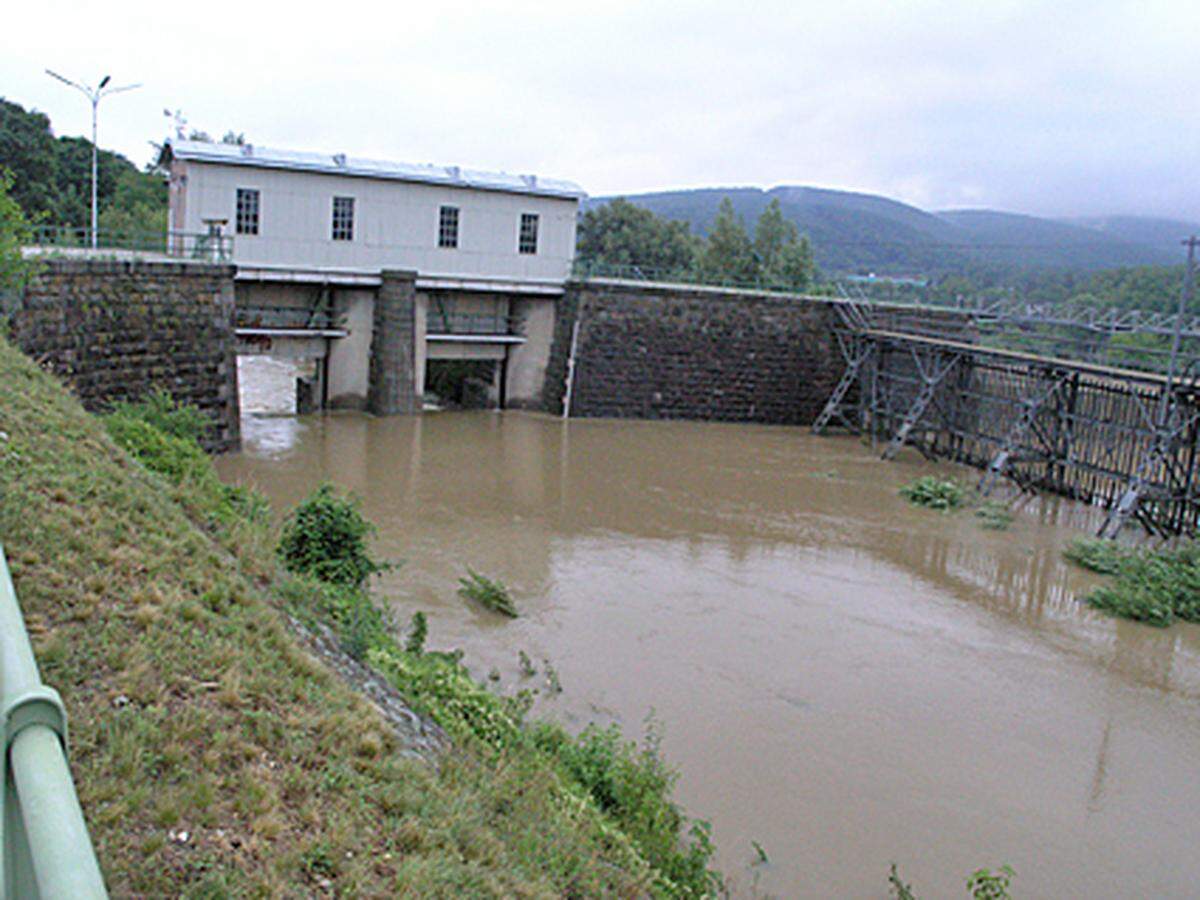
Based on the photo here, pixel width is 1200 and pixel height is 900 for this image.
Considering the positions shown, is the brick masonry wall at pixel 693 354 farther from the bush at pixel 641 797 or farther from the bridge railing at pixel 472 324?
the bush at pixel 641 797

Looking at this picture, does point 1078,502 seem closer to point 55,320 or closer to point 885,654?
point 885,654

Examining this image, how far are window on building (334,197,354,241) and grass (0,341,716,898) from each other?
18716 millimetres

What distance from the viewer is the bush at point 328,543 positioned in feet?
39.7

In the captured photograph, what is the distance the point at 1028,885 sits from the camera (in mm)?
8594

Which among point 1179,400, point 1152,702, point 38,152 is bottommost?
point 1152,702

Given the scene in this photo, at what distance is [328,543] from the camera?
40.8ft

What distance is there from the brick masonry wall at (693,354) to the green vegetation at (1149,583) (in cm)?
1471

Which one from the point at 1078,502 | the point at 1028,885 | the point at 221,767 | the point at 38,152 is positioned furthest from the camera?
the point at 38,152

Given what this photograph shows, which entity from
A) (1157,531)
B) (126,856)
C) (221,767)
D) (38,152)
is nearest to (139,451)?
(221,767)

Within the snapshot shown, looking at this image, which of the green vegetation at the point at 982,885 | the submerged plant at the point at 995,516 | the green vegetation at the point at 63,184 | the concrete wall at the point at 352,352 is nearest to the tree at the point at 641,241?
the green vegetation at the point at 63,184

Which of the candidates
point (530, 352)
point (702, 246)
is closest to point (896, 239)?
point (702, 246)

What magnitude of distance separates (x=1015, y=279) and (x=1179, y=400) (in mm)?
75558

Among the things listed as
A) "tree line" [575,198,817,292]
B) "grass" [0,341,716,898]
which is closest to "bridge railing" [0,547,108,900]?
"grass" [0,341,716,898]

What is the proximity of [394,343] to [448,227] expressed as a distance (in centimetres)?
367
